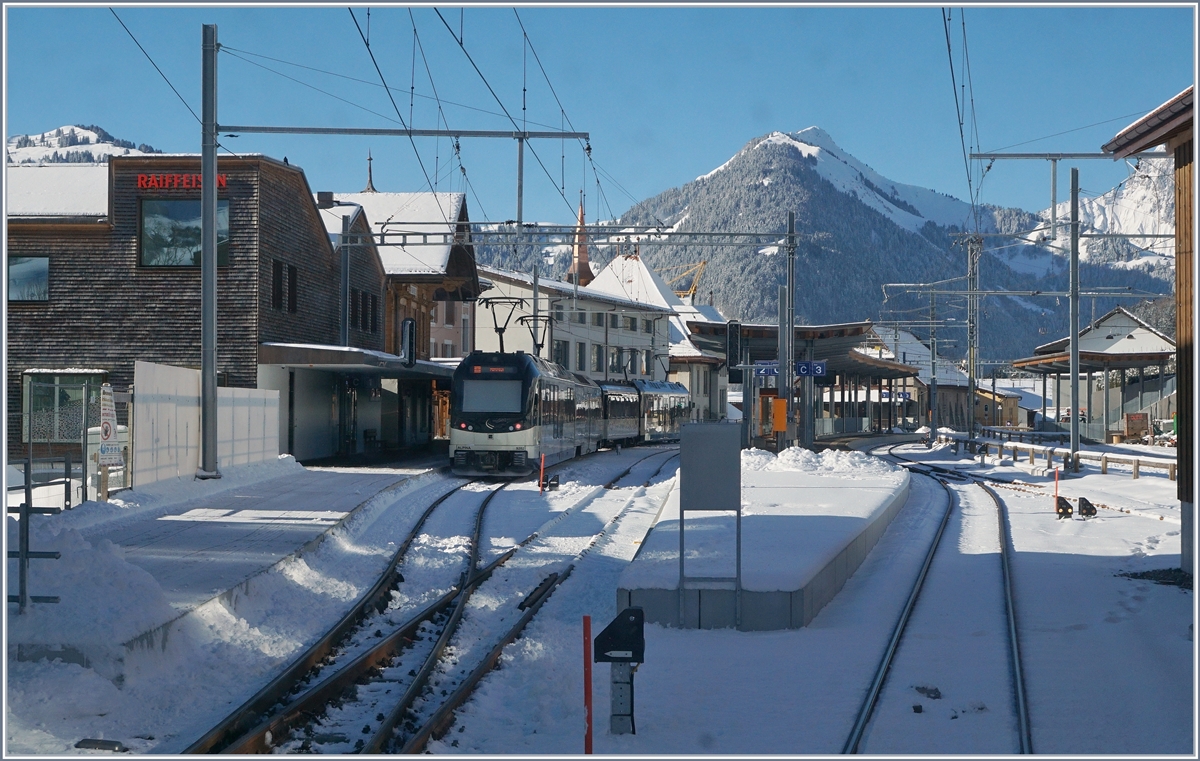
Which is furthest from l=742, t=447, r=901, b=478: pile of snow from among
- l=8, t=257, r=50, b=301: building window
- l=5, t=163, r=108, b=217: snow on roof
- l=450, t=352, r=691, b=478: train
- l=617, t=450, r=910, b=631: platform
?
l=8, t=257, r=50, b=301: building window

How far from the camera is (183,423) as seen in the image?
21344mm

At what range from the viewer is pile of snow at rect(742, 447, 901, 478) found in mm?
28453

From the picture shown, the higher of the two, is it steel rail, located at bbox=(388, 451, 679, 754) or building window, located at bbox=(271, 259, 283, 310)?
building window, located at bbox=(271, 259, 283, 310)

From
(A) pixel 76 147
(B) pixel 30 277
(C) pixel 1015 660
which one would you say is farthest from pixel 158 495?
(A) pixel 76 147

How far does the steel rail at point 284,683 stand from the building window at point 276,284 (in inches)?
696

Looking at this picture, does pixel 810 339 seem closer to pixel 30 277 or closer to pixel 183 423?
pixel 30 277

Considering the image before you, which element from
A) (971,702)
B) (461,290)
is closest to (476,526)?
(971,702)

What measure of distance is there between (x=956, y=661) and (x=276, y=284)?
23966mm

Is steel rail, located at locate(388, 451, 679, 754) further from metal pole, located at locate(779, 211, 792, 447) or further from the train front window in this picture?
metal pole, located at locate(779, 211, 792, 447)

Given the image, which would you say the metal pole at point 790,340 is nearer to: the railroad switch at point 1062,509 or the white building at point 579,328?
the railroad switch at point 1062,509

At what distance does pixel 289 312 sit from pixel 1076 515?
2041cm

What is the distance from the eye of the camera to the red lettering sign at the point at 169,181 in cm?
2844

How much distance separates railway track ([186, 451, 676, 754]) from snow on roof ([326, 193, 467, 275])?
29.1 metres

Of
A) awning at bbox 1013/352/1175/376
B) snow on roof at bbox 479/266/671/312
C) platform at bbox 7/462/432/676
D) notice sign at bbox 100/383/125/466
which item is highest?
snow on roof at bbox 479/266/671/312
